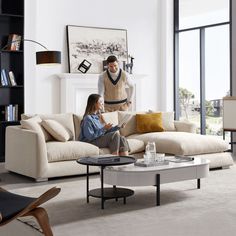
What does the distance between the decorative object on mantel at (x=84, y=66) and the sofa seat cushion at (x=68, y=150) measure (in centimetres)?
295

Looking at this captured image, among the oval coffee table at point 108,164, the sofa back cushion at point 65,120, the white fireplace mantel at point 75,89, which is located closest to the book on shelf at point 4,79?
the white fireplace mantel at point 75,89

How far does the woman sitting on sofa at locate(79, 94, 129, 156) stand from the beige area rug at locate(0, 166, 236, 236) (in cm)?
69

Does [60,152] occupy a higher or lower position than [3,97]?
lower

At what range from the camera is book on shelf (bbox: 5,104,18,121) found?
799cm

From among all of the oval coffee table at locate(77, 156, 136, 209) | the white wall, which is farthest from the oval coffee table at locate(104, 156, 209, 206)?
the white wall

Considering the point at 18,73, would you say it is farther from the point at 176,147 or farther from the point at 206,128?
the point at 206,128

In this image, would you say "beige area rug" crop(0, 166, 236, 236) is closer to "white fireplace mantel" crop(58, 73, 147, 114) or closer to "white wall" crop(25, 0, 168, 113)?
"white wall" crop(25, 0, 168, 113)

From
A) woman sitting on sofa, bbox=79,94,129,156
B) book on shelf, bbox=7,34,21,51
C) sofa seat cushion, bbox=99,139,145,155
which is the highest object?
book on shelf, bbox=7,34,21,51

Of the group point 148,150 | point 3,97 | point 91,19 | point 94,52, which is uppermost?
point 91,19

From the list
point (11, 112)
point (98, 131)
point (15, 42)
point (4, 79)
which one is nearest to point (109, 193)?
point (98, 131)

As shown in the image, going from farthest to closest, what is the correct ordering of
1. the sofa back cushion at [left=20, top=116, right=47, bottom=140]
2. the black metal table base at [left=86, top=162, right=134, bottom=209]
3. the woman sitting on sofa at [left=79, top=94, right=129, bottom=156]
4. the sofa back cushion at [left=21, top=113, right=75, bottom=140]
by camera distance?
the sofa back cushion at [left=21, top=113, right=75, bottom=140] < the woman sitting on sofa at [left=79, top=94, right=129, bottom=156] < the sofa back cushion at [left=20, top=116, right=47, bottom=140] < the black metal table base at [left=86, top=162, right=134, bottom=209]

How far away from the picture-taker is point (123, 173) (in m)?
4.84

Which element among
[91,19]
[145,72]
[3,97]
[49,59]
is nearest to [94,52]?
[91,19]

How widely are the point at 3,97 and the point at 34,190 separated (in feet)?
9.75
